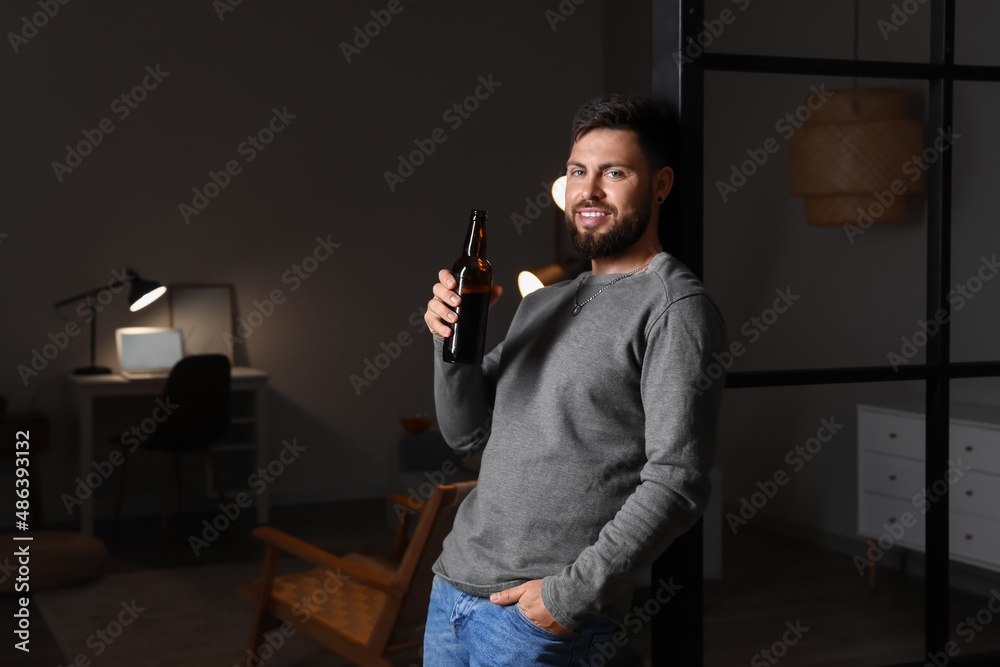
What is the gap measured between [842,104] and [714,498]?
156cm

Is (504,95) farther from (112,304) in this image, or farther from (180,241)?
(112,304)

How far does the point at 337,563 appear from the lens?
2.67 metres

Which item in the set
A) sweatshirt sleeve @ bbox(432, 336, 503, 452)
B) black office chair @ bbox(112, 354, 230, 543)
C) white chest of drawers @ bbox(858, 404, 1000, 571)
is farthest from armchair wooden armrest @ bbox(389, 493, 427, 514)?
black office chair @ bbox(112, 354, 230, 543)

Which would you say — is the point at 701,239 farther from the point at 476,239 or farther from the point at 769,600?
the point at 769,600

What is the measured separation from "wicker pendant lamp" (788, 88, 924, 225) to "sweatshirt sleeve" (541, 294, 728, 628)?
2477 mm

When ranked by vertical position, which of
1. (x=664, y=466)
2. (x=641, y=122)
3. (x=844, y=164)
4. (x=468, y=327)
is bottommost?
(x=664, y=466)

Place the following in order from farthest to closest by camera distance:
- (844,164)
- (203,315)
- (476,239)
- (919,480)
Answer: (203,315), (844,164), (919,480), (476,239)

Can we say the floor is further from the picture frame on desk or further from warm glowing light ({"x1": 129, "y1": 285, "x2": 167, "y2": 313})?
warm glowing light ({"x1": 129, "y1": 285, "x2": 167, "y2": 313})

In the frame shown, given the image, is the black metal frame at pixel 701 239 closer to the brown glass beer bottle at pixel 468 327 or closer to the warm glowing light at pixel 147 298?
the brown glass beer bottle at pixel 468 327

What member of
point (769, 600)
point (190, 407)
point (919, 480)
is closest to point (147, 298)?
point (190, 407)

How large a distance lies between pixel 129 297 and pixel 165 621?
216 cm

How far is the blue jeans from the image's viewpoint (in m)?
1.39

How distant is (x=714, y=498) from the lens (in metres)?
3.98

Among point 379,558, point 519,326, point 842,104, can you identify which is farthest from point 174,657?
point 842,104
